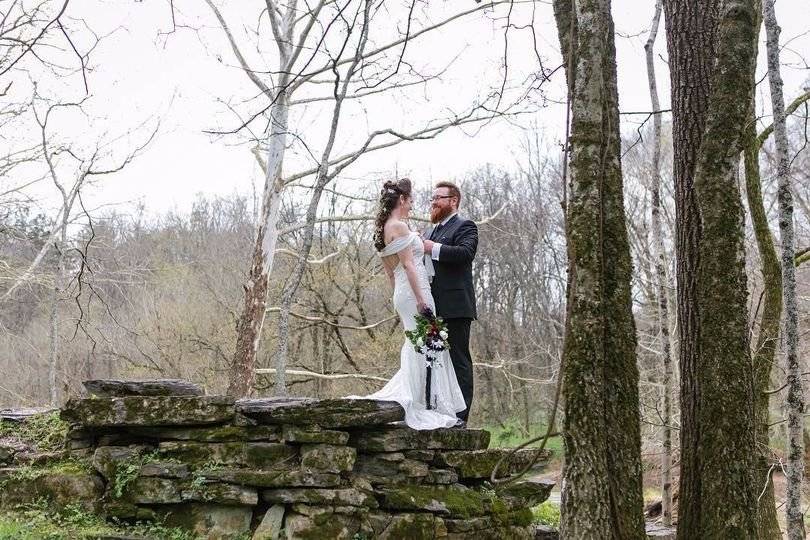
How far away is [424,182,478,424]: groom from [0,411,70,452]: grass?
9.81 ft

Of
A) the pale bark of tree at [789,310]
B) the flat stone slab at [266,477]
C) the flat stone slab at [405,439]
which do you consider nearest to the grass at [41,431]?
the flat stone slab at [266,477]

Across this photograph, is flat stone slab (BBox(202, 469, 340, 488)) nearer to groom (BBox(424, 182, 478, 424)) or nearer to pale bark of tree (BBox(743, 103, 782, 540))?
groom (BBox(424, 182, 478, 424))

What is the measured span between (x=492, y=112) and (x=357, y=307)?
6.65 m

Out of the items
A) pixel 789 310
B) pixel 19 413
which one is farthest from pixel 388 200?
pixel 19 413

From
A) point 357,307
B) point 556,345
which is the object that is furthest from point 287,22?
point 556,345

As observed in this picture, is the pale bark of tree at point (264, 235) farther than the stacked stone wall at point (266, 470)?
Yes

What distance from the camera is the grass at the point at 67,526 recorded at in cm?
453

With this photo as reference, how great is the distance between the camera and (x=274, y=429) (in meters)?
5.19

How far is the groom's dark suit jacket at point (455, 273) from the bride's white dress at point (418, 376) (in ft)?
0.32

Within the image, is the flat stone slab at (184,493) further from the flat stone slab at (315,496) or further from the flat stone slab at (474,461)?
the flat stone slab at (474,461)

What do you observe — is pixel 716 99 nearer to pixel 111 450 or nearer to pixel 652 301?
pixel 111 450

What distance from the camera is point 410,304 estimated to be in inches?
226

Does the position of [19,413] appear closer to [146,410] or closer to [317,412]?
[146,410]

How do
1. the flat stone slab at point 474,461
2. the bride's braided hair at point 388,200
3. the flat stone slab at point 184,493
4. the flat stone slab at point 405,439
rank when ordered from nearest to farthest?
the flat stone slab at point 184,493 → the flat stone slab at point 405,439 → the flat stone slab at point 474,461 → the bride's braided hair at point 388,200
